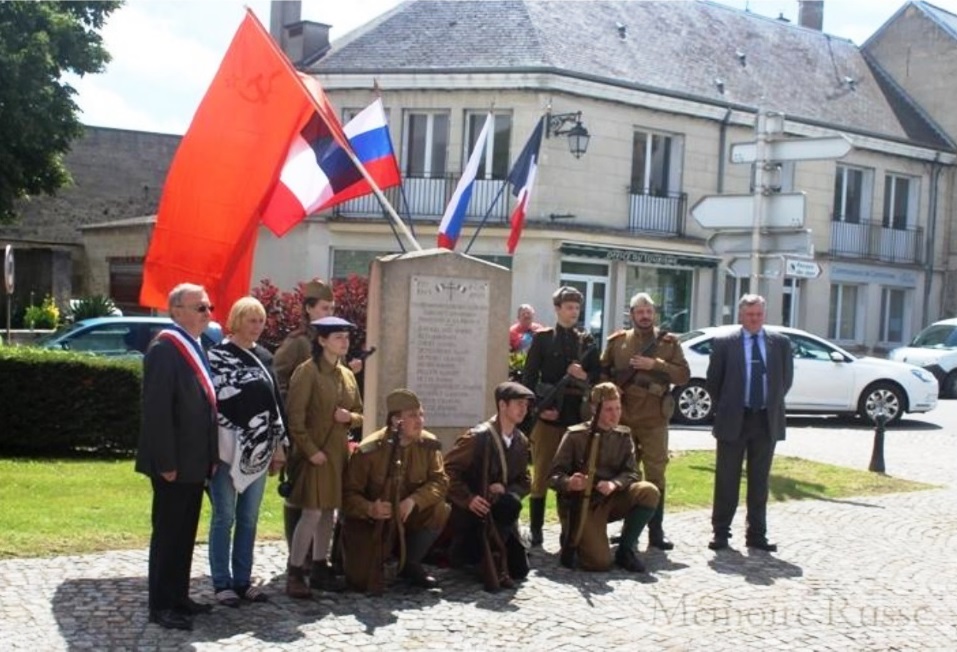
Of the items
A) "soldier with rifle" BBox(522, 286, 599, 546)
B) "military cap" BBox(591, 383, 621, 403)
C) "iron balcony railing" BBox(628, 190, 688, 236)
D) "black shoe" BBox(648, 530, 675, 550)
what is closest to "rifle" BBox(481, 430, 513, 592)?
"military cap" BBox(591, 383, 621, 403)

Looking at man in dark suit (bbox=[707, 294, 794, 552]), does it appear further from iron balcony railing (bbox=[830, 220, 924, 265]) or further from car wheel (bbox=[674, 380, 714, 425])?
iron balcony railing (bbox=[830, 220, 924, 265])

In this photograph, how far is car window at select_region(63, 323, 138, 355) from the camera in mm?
17438

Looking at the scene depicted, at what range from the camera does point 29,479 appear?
1066 centimetres

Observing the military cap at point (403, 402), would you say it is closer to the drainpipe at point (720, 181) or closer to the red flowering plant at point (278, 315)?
the red flowering plant at point (278, 315)

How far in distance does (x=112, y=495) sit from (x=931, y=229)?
2824 cm

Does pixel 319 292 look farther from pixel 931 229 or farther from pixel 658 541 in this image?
pixel 931 229

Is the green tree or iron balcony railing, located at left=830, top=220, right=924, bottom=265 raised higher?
the green tree

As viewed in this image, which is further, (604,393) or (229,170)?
(229,170)

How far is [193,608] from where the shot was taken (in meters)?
6.66

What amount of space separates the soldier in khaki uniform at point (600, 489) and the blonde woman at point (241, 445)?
2204mm

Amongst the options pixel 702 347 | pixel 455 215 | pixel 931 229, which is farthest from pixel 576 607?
pixel 931 229

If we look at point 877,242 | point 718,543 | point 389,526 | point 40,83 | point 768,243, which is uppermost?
point 40,83

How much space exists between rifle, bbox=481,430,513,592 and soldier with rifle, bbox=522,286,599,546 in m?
1.21

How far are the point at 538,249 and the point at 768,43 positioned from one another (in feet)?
38.4
